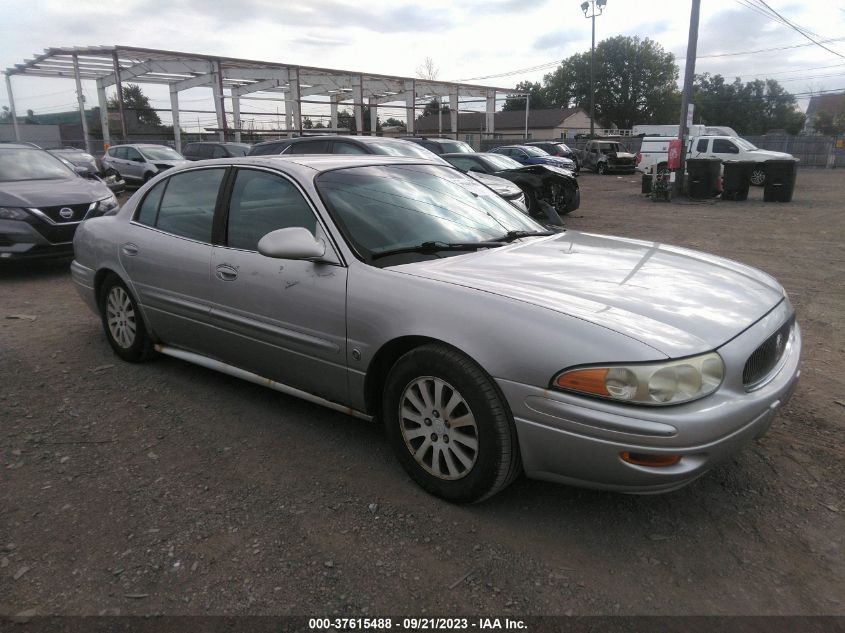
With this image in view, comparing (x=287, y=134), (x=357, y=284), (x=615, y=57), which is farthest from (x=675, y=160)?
(x=615, y=57)

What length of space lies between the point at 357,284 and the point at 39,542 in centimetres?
172

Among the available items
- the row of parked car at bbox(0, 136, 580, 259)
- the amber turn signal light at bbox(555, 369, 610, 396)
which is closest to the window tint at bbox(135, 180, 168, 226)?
the row of parked car at bbox(0, 136, 580, 259)

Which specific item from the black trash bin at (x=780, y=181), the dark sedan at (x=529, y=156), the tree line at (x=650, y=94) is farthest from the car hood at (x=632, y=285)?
the tree line at (x=650, y=94)

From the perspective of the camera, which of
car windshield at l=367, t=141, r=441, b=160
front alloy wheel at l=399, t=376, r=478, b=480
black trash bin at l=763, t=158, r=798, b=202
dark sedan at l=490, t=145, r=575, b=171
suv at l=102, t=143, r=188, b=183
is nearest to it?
front alloy wheel at l=399, t=376, r=478, b=480

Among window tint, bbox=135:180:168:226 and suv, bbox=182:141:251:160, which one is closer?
window tint, bbox=135:180:168:226

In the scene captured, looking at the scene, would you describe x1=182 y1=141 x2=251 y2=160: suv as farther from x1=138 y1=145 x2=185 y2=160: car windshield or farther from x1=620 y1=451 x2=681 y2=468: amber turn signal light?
x1=620 y1=451 x2=681 y2=468: amber turn signal light

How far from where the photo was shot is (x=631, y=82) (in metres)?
70.6

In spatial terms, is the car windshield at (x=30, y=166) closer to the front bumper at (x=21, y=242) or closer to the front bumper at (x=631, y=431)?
the front bumper at (x=21, y=242)

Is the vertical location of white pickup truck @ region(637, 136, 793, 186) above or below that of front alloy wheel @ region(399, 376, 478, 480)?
above

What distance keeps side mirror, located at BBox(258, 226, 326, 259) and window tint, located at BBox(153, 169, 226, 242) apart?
2.90ft

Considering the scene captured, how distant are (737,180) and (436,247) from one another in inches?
654

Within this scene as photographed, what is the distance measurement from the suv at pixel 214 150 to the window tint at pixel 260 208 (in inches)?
659

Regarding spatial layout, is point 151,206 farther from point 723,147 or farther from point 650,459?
point 723,147

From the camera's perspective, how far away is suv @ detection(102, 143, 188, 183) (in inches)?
718
